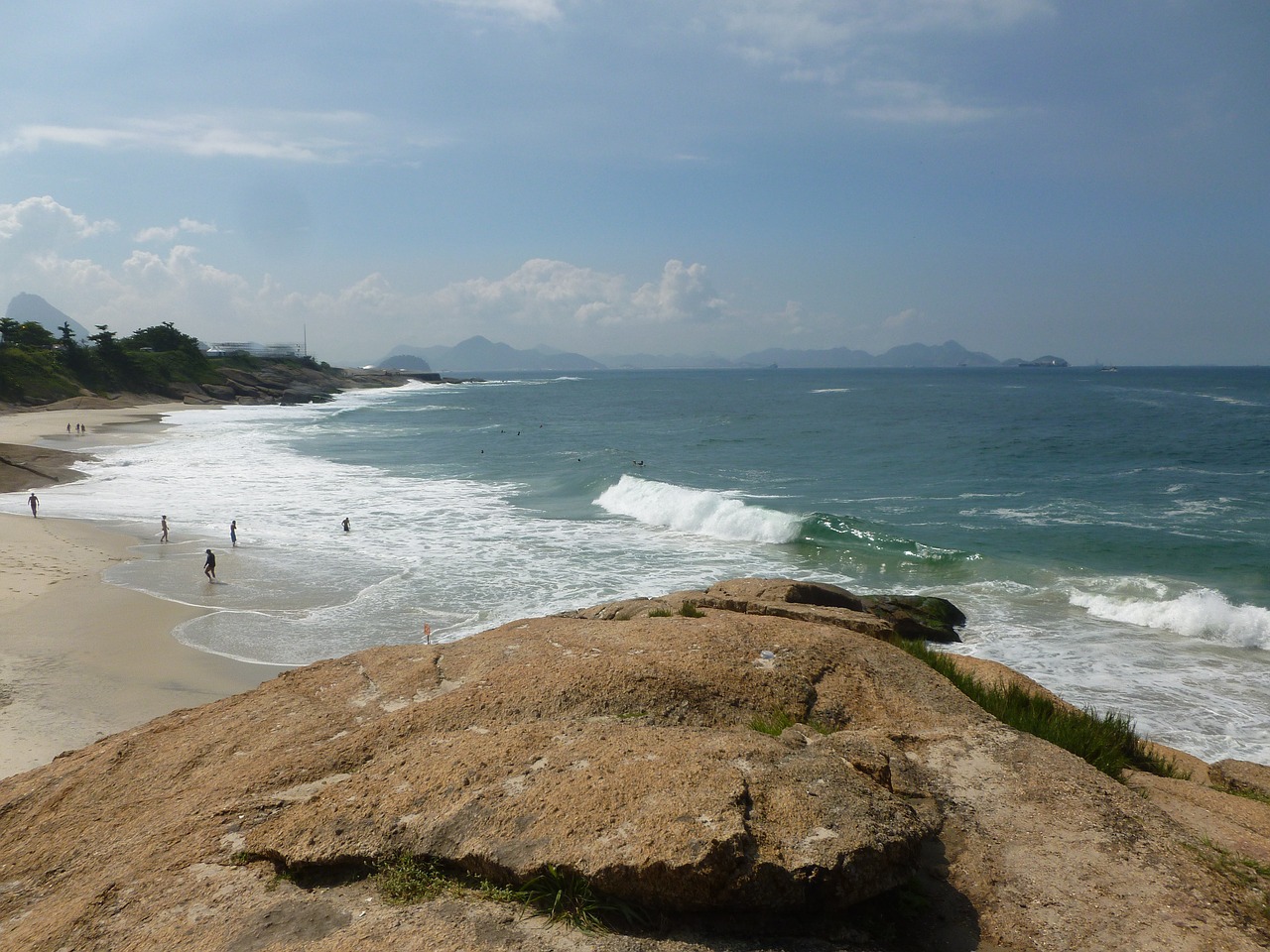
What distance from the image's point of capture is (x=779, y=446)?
180 feet

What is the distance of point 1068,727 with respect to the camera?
6570mm

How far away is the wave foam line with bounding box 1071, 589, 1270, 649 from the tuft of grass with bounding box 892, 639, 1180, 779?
12.8m

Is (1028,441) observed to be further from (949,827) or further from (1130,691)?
(949,827)

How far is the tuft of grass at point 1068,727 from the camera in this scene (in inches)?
248

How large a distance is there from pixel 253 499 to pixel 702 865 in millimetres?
34396

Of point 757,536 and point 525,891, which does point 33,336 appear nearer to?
point 757,536

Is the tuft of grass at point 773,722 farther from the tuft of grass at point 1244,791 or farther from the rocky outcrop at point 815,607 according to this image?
the tuft of grass at point 1244,791

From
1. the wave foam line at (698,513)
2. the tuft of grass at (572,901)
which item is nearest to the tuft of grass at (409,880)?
the tuft of grass at (572,901)

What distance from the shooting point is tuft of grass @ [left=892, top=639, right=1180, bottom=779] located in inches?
248

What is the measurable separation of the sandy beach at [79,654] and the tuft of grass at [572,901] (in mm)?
11030

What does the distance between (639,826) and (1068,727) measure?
14.5 ft

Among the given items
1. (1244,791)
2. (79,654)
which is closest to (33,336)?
(79,654)

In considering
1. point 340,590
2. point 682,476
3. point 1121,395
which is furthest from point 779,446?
point 1121,395

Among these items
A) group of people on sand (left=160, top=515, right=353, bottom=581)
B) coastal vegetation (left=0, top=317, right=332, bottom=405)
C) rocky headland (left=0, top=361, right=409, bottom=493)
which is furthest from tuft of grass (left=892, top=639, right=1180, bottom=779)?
Answer: coastal vegetation (left=0, top=317, right=332, bottom=405)
